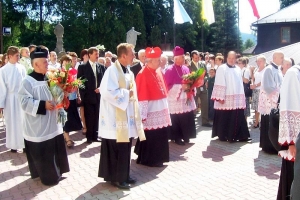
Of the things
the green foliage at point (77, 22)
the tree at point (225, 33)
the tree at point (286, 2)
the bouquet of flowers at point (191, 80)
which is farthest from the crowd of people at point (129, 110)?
the tree at point (286, 2)

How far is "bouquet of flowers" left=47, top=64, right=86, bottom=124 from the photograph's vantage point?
5.74m

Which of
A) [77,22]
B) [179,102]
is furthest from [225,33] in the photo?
[179,102]

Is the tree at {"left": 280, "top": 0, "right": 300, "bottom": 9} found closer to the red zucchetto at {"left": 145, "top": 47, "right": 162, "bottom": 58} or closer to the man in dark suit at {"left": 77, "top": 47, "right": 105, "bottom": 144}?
the man in dark suit at {"left": 77, "top": 47, "right": 105, "bottom": 144}

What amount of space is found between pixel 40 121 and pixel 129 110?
1357 mm

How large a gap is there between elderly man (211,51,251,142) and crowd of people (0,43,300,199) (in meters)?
0.02

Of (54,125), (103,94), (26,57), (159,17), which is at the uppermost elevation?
(159,17)

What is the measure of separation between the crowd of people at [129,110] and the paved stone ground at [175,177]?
9.5 inches

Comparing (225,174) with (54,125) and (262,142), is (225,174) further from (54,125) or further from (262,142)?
(54,125)

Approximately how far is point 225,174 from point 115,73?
2.60 meters

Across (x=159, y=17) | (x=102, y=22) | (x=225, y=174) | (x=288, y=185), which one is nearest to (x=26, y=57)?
(x=225, y=174)

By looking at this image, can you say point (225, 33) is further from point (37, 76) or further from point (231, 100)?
point (37, 76)

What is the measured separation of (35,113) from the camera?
5.49 meters

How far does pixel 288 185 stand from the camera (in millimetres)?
4074

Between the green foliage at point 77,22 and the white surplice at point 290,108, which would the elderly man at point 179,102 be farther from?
the green foliage at point 77,22
